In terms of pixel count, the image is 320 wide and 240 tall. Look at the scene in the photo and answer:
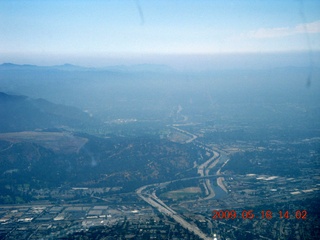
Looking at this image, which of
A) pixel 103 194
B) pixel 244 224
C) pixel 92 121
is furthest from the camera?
pixel 92 121

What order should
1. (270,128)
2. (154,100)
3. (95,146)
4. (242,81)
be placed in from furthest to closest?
(242,81)
(154,100)
(270,128)
(95,146)

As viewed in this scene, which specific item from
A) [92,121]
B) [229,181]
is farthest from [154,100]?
[229,181]

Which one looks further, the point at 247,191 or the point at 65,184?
the point at 65,184

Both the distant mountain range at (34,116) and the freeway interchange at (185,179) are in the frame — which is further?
the distant mountain range at (34,116)

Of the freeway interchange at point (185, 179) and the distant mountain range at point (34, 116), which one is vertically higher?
the distant mountain range at point (34, 116)

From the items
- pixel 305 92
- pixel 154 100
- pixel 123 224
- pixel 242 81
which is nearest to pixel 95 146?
pixel 123 224

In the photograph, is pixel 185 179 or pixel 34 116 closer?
pixel 185 179

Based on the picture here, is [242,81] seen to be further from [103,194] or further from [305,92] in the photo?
[103,194]

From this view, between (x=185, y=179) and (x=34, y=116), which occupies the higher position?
(x=34, y=116)
